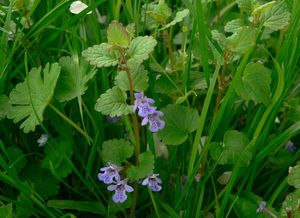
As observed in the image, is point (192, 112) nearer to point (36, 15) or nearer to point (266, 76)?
point (266, 76)

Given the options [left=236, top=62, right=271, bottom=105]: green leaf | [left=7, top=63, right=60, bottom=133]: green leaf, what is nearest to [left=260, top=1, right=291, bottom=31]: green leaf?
[left=236, top=62, right=271, bottom=105]: green leaf

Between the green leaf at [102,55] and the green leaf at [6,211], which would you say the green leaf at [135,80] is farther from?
the green leaf at [6,211]

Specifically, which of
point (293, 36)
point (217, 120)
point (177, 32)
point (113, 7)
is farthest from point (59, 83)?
point (177, 32)

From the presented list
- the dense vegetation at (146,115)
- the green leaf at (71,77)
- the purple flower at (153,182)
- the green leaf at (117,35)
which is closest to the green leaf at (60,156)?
the dense vegetation at (146,115)

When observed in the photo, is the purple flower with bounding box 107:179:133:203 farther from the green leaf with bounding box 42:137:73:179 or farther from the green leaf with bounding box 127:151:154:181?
the green leaf with bounding box 42:137:73:179

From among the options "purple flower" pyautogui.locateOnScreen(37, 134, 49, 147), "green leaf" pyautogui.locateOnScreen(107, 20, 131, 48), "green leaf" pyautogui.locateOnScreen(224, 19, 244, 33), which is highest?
"green leaf" pyautogui.locateOnScreen(107, 20, 131, 48)

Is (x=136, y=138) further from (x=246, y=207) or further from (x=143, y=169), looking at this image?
(x=246, y=207)
